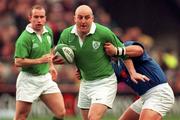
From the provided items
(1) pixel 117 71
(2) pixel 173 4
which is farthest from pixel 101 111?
(2) pixel 173 4

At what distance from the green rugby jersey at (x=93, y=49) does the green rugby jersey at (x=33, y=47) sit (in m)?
1.22

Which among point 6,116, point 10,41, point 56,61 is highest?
point 56,61

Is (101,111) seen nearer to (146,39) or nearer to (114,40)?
(114,40)

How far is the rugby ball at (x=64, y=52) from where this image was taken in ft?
38.3

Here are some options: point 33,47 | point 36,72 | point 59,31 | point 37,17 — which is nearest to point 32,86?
Result: point 36,72

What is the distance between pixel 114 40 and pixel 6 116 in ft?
22.9

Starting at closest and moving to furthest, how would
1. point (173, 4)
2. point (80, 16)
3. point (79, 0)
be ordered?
point (80, 16), point (79, 0), point (173, 4)

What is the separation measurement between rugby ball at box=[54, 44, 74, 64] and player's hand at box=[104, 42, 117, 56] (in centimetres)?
49

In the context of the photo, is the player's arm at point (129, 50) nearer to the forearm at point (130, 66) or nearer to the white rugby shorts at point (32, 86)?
the forearm at point (130, 66)

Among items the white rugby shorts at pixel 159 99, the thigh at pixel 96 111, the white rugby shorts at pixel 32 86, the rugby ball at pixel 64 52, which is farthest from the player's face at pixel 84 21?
the white rugby shorts at pixel 32 86

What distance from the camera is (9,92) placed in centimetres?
1855

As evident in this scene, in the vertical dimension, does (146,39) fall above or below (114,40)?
below

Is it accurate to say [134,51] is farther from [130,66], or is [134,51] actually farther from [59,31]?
[59,31]

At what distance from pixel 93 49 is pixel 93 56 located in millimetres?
111
